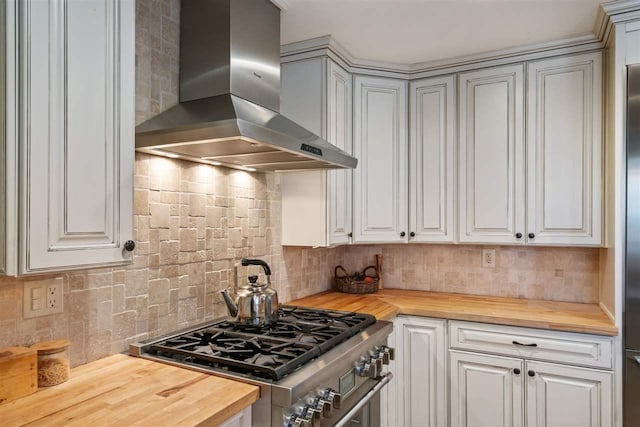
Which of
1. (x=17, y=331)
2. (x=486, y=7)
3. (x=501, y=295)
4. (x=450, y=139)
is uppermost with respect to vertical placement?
(x=486, y=7)

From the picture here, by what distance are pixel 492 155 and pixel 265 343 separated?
178cm

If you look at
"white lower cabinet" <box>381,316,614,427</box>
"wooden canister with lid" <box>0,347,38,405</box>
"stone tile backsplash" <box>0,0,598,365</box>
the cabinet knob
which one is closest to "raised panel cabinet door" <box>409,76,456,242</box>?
"stone tile backsplash" <box>0,0,598,365</box>

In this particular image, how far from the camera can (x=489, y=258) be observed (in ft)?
9.30

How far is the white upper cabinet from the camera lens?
7.82 ft

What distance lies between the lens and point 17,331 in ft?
4.17

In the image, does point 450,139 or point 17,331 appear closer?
point 17,331

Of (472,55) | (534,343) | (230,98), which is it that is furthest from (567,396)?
(230,98)

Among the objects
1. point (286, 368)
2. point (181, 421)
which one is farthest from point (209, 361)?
point (181, 421)

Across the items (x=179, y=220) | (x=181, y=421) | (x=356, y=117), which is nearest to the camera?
(x=181, y=421)

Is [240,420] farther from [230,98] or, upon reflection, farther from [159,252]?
[230,98]

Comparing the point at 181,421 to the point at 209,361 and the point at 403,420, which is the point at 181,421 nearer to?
the point at 209,361

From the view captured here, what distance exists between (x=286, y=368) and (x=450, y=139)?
1886 millimetres

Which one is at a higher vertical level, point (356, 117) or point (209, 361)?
point (356, 117)

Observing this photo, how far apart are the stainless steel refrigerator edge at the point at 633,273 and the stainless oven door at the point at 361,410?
1105mm
